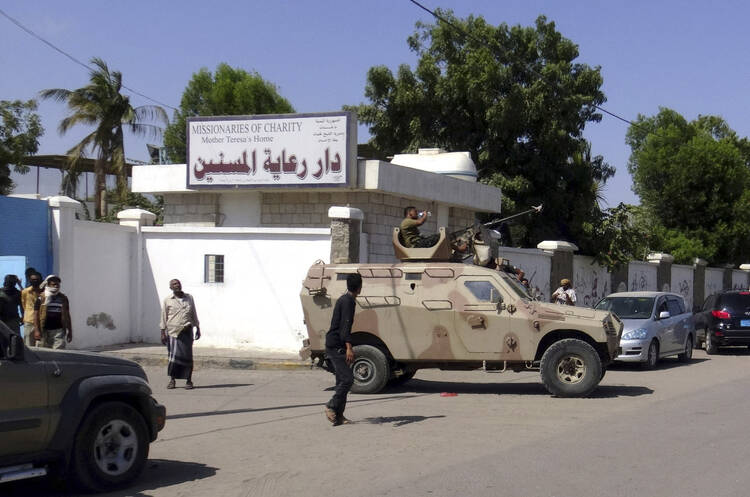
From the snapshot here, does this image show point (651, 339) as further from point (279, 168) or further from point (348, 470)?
point (348, 470)

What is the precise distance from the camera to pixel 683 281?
35.7 meters

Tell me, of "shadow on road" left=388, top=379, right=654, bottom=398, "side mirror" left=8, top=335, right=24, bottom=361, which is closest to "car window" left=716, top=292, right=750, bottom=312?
"shadow on road" left=388, top=379, right=654, bottom=398

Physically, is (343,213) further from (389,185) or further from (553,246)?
(553,246)

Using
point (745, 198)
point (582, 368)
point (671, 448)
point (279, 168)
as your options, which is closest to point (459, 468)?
point (671, 448)

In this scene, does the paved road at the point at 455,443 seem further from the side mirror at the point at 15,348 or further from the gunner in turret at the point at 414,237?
the gunner in turret at the point at 414,237

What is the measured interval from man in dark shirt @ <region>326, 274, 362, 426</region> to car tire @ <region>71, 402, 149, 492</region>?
3.04 m

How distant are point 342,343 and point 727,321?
560 inches

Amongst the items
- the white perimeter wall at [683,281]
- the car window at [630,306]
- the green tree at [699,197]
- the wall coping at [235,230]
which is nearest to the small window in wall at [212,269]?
the wall coping at [235,230]

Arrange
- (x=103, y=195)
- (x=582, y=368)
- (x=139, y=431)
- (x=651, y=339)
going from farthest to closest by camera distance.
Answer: (x=103, y=195) < (x=651, y=339) < (x=582, y=368) < (x=139, y=431)

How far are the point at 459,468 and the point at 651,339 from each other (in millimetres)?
10584

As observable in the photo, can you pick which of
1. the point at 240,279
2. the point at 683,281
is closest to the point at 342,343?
the point at 240,279

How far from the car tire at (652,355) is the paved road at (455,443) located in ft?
8.09

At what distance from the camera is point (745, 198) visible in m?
40.3

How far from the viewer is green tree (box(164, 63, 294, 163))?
146 feet
